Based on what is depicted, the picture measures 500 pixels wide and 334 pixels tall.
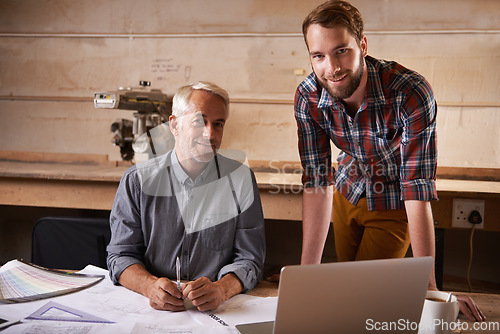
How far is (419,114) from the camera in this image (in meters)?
1.34

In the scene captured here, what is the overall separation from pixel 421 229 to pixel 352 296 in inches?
25.3

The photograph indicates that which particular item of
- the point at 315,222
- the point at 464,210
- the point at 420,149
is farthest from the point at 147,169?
the point at 464,210

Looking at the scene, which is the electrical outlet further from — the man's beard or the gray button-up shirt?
the gray button-up shirt

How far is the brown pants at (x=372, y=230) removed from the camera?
1.64 metres

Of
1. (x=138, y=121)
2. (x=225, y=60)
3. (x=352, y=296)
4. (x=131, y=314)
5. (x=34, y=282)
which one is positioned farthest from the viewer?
(x=225, y=60)

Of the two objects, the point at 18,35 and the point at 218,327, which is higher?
the point at 18,35

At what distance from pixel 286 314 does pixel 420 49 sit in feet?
7.28

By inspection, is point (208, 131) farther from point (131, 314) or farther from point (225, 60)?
point (225, 60)

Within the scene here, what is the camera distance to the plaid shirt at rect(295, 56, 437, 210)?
1344 mm

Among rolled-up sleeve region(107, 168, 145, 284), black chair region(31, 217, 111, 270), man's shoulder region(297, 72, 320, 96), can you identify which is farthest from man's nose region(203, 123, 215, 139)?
black chair region(31, 217, 111, 270)

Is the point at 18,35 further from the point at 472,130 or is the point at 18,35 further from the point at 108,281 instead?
the point at 472,130

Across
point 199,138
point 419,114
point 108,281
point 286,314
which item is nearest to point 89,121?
point 199,138

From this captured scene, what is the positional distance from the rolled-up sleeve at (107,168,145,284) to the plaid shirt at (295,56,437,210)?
0.55m

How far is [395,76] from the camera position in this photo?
1.43m
